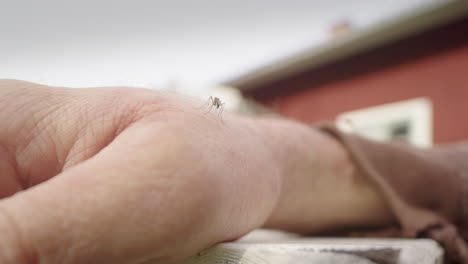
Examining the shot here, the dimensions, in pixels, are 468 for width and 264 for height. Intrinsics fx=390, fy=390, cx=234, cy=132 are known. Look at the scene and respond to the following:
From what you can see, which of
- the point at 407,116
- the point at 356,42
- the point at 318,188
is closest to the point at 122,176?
the point at 318,188

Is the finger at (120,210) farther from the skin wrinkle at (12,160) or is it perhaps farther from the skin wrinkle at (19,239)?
the skin wrinkle at (12,160)

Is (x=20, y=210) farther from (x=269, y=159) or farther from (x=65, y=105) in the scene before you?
(x=269, y=159)

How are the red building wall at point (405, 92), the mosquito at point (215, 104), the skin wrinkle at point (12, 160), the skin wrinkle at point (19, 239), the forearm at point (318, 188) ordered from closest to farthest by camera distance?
1. the skin wrinkle at point (19, 239)
2. the skin wrinkle at point (12, 160)
3. the mosquito at point (215, 104)
4. the forearm at point (318, 188)
5. the red building wall at point (405, 92)

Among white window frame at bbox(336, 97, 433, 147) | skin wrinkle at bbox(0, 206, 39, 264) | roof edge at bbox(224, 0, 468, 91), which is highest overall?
roof edge at bbox(224, 0, 468, 91)

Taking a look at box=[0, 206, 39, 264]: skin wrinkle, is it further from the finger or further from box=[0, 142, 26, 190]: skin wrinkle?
box=[0, 142, 26, 190]: skin wrinkle

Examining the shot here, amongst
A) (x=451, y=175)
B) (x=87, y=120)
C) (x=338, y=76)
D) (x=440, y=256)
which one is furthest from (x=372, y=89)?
(x=87, y=120)

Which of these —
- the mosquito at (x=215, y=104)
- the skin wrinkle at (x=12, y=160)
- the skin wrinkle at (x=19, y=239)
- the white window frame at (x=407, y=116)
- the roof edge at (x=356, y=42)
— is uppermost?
the roof edge at (x=356, y=42)

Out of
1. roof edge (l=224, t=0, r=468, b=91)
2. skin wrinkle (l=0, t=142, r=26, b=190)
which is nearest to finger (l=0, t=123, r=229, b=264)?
skin wrinkle (l=0, t=142, r=26, b=190)

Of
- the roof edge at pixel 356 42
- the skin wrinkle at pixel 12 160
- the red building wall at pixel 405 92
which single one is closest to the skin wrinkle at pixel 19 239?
the skin wrinkle at pixel 12 160
